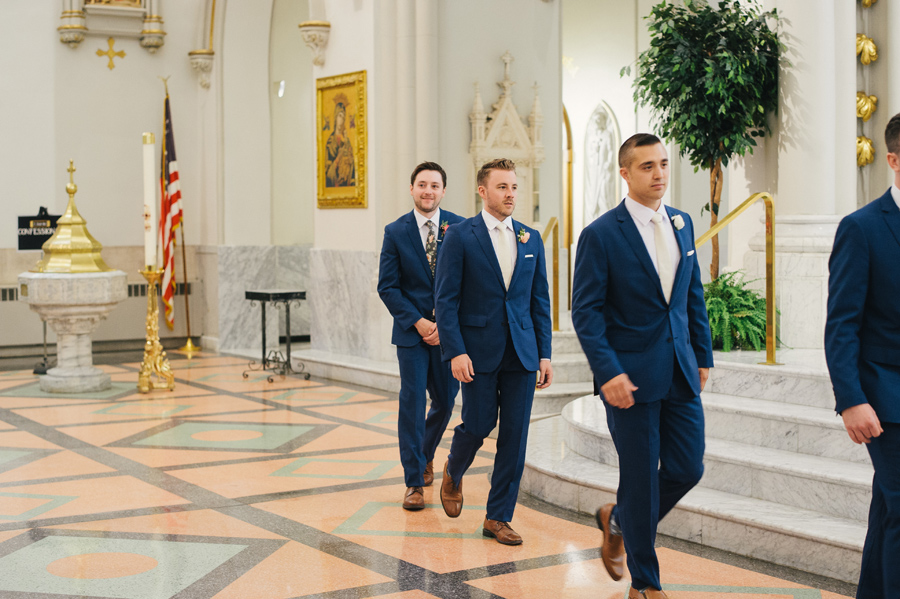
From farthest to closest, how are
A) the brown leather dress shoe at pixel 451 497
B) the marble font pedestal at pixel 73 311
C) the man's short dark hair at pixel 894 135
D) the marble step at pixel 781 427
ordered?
the marble font pedestal at pixel 73 311, the brown leather dress shoe at pixel 451 497, the marble step at pixel 781 427, the man's short dark hair at pixel 894 135

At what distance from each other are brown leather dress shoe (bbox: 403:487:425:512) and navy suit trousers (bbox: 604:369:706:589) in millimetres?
1681

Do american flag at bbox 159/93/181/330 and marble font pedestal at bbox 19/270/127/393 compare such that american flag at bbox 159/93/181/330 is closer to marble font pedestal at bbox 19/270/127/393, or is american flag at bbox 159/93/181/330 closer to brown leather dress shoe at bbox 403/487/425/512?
marble font pedestal at bbox 19/270/127/393

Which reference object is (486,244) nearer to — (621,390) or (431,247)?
(431,247)

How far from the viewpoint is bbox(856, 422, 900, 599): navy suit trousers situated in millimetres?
2781

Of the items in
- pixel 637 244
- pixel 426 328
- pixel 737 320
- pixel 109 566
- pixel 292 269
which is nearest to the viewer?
pixel 637 244

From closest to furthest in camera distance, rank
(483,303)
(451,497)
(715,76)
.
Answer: (483,303), (451,497), (715,76)

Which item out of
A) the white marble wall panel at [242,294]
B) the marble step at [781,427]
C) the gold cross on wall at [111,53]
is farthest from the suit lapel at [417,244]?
the gold cross on wall at [111,53]

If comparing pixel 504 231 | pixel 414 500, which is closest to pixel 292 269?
pixel 414 500

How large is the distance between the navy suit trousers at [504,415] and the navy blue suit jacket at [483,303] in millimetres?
60

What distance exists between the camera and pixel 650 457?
3.41 meters

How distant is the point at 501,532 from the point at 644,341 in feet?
4.47

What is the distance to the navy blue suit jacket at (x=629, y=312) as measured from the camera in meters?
3.38

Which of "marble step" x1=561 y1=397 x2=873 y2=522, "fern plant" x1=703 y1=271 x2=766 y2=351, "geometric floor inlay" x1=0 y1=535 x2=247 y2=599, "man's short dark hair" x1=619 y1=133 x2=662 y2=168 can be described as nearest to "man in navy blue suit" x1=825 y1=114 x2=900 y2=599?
"man's short dark hair" x1=619 y1=133 x2=662 y2=168

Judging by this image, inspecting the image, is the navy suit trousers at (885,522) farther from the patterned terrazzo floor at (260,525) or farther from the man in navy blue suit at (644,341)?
the patterned terrazzo floor at (260,525)
